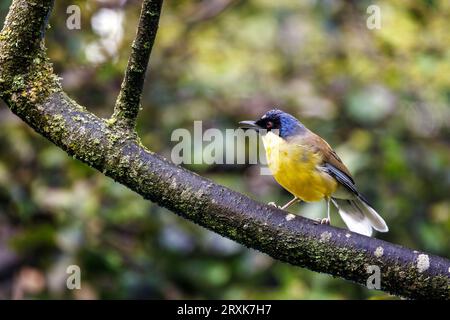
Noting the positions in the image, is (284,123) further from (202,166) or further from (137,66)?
(137,66)

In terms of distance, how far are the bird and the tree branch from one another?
138 cm

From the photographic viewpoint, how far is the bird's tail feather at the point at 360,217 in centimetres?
374

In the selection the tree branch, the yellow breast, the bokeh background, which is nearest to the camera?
the tree branch

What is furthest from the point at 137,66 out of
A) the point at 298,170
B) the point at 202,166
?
the point at 202,166

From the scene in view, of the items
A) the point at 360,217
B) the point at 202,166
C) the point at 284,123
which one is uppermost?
the point at 202,166

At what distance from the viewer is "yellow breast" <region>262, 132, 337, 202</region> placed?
3486 millimetres

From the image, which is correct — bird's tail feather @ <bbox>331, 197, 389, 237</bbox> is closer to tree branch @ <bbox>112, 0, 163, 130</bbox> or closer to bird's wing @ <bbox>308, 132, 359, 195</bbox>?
bird's wing @ <bbox>308, 132, 359, 195</bbox>

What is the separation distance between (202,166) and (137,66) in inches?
118

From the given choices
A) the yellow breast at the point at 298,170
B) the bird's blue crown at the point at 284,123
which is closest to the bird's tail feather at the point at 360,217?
the yellow breast at the point at 298,170

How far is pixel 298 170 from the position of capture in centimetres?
351

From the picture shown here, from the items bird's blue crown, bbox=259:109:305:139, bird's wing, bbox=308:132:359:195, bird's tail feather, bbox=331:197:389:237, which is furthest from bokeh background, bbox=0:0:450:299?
bird's blue crown, bbox=259:109:305:139
